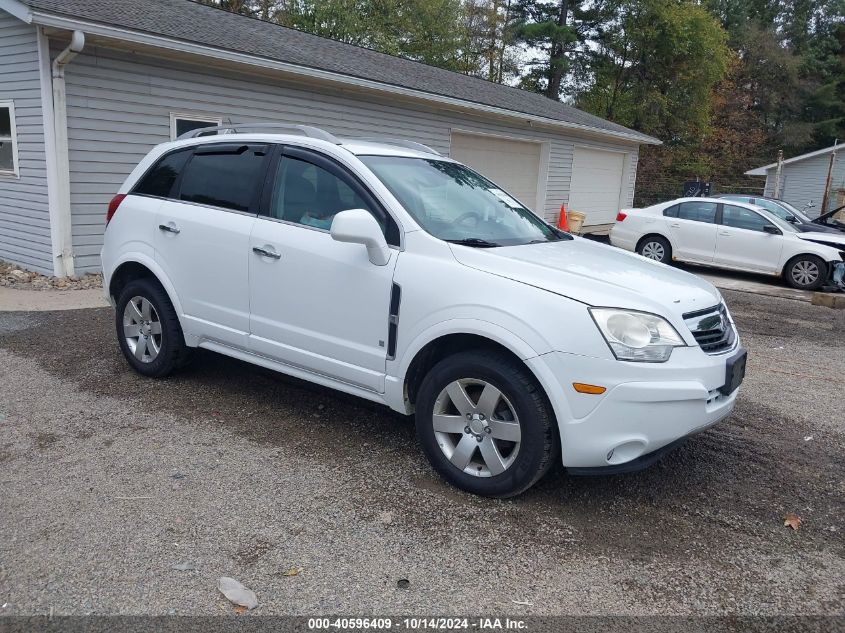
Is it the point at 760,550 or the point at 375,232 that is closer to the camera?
the point at 760,550

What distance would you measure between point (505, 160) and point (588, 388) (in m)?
14.9

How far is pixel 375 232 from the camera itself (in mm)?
3709

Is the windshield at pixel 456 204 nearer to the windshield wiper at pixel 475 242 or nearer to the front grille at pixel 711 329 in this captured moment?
the windshield wiper at pixel 475 242

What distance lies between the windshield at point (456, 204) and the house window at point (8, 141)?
23.5ft

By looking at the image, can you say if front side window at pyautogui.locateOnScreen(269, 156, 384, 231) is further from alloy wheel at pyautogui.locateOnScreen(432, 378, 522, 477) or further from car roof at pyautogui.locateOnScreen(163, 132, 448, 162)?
alloy wheel at pyautogui.locateOnScreen(432, 378, 522, 477)

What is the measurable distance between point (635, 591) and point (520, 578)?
1.57 feet

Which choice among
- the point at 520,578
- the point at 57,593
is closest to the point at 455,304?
the point at 520,578

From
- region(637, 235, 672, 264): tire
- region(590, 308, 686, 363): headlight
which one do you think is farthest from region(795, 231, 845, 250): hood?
region(590, 308, 686, 363): headlight

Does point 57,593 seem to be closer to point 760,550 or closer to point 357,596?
point 357,596

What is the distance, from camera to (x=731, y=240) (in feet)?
41.4

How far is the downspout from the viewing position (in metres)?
8.44

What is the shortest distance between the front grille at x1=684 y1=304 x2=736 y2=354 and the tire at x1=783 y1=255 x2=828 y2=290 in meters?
9.27

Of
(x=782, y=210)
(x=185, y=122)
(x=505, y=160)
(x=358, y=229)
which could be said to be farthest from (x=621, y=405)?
(x=505, y=160)

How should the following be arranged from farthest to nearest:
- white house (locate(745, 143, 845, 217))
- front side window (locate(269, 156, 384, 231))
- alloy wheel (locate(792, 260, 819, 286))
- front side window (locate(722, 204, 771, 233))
Answer: white house (locate(745, 143, 845, 217)) → front side window (locate(722, 204, 771, 233)) → alloy wheel (locate(792, 260, 819, 286)) → front side window (locate(269, 156, 384, 231))
